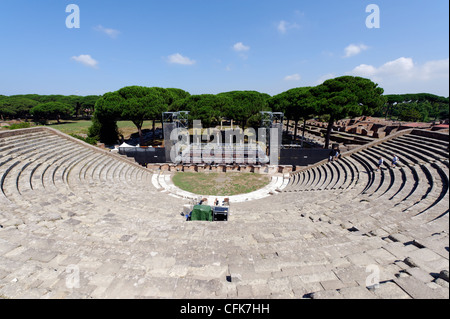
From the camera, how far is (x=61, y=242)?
6051 mm

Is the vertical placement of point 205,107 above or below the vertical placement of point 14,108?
below

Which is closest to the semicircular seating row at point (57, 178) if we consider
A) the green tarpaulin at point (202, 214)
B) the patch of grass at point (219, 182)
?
the patch of grass at point (219, 182)

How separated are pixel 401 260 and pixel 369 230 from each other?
2442mm

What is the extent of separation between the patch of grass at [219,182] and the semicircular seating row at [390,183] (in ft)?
10.4

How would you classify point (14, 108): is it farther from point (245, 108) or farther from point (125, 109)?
point (245, 108)

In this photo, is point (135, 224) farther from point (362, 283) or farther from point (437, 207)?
point (437, 207)

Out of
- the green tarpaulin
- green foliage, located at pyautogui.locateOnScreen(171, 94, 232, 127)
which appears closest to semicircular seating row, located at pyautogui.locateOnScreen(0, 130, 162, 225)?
the green tarpaulin

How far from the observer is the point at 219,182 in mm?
18641

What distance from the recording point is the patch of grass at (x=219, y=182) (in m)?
16.9

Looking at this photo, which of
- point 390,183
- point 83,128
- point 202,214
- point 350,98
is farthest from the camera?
point 83,128

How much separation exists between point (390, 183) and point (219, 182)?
1251 centimetres

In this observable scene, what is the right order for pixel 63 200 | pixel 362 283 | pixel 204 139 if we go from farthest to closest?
1. pixel 204 139
2. pixel 63 200
3. pixel 362 283

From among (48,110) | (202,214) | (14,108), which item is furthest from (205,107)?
(14,108)
